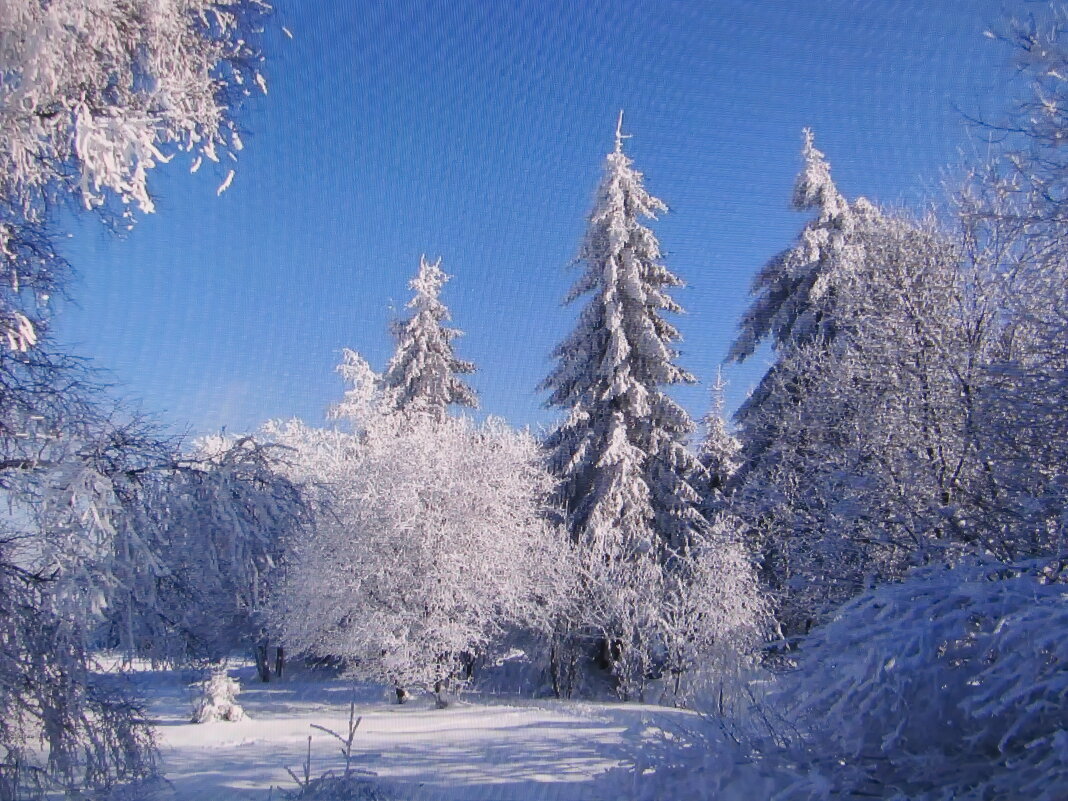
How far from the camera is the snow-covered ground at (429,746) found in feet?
23.0

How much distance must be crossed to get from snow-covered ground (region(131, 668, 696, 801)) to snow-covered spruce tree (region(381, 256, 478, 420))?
35.7 feet

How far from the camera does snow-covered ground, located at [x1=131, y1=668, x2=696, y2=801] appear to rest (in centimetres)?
700

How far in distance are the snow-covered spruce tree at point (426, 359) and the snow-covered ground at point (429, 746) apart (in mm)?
10867

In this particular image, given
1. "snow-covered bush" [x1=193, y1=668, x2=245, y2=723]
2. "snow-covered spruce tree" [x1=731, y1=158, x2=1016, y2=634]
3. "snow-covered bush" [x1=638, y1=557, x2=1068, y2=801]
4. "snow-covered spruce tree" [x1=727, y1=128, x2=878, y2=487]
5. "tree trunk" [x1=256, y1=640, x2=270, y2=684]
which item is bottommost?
"tree trunk" [x1=256, y1=640, x2=270, y2=684]

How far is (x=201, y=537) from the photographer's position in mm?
4625

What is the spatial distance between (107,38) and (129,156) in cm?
83

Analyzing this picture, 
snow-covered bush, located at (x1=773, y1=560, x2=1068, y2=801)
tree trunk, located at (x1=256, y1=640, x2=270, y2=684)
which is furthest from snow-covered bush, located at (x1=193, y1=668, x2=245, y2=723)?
snow-covered bush, located at (x1=773, y1=560, x2=1068, y2=801)

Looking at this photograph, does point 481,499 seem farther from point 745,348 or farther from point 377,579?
point 745,348

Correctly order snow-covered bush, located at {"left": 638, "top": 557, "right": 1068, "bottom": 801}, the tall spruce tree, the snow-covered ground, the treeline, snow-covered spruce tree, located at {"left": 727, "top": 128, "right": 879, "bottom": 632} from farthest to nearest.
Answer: the tall spruce tree
snow-covered spruce tree, located at {"left": 727, "top": 128, "right": 879, "bottom": 632}
the snow-covered ground
the treeline
snow-covered bush, located at {"left": 638, "top": 557, "right": 1068, "bottom": 801}

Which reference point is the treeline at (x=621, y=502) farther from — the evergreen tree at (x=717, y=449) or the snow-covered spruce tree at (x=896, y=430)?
the evergreen tree at (x=717, y=449)

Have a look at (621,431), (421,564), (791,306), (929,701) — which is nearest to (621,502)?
(621,431)

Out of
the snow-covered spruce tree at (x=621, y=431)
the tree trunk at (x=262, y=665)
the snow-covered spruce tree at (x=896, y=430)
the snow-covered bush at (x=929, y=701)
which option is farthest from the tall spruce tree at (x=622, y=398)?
the snow-covered bush at (x=929, y=701)

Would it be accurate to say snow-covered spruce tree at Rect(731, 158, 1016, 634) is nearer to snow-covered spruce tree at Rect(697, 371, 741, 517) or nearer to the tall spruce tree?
the tall spruce tree

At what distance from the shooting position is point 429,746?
10688 millimetres
